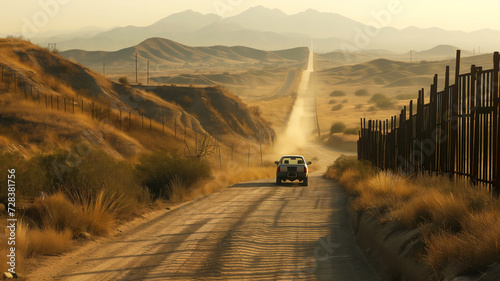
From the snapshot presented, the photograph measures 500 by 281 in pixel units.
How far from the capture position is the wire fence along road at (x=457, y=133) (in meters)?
11.7

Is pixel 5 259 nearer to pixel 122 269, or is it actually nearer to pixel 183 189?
pixel 122 269

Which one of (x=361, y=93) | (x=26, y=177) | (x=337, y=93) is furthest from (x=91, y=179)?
(x=361, y=93)

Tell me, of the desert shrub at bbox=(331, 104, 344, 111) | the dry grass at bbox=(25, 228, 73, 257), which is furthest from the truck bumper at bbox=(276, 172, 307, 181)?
the desert shrub at bbox=(331, 104, 344, 111)

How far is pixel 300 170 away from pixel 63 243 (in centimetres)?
2028

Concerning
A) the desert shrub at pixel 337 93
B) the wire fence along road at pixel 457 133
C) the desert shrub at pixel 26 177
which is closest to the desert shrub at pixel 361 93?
the desert shrub at pixel 337 93

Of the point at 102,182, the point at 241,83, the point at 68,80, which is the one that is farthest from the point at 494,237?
the point at 241,83

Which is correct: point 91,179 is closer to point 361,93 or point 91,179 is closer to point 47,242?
point 47,242

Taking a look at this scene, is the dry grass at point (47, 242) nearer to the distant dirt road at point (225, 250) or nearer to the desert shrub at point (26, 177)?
the distant dirt road at point (225, 250)

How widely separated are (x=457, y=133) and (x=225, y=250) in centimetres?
746

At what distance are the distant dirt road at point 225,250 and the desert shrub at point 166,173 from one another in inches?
160

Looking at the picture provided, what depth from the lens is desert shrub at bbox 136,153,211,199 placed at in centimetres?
2155

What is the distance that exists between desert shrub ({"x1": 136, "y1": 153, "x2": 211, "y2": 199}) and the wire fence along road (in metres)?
8.41

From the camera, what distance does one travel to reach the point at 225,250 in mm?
11258

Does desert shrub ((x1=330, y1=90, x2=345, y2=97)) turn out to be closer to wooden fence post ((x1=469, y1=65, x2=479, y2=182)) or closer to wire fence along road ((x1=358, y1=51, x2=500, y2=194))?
wire fence along road ((x1=358, y1=51, x2=500, y2=194))
